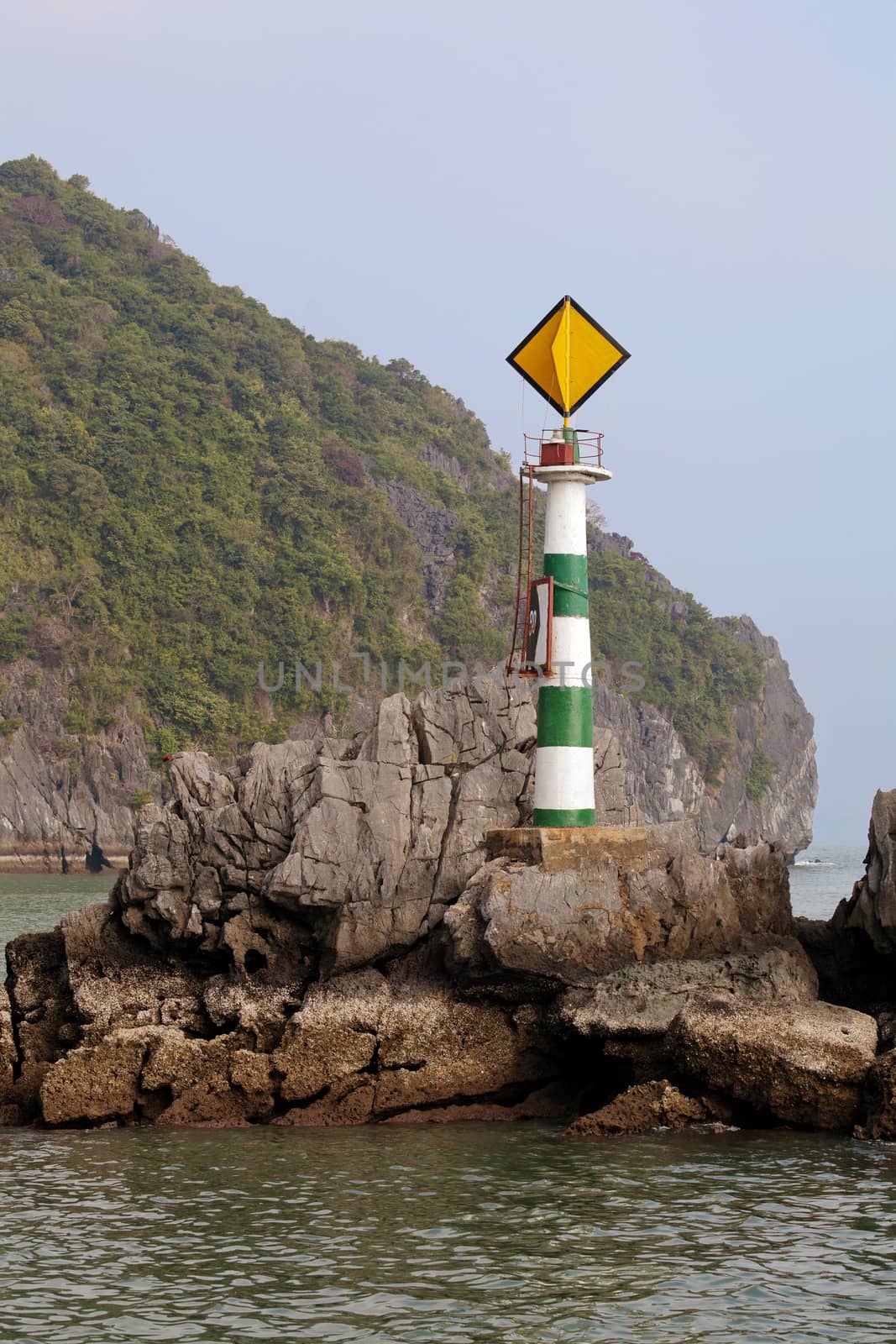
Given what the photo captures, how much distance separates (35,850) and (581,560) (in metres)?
54.5

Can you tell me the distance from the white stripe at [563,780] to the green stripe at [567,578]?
1548 millimetres

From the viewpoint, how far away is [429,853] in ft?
55.2

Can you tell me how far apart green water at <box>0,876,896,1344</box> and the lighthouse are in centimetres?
439

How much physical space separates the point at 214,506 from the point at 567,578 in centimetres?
6613

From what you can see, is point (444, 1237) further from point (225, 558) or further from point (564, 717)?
point (225, 558)

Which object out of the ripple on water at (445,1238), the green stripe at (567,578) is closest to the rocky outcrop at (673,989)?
the ripple on water at (445,1238)

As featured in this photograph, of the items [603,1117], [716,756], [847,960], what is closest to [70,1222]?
[603,1117]

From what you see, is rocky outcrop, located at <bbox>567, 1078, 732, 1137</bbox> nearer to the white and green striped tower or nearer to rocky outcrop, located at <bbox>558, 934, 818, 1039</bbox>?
rocky outcrop, located at <bbox>558, 934, 818, 1039</bbox>

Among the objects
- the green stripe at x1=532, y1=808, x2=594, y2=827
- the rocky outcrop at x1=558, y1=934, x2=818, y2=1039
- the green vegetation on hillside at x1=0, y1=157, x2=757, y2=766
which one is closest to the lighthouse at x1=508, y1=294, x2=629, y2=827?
the green stripe at x1=532, y1=808, x2=594, y2=827

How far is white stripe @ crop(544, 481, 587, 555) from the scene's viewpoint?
17.8 meters

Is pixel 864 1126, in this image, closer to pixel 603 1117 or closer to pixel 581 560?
pixel 603 1117

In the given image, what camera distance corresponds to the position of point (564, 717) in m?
17.5

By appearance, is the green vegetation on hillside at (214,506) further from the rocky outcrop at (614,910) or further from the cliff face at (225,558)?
the rocky outcrop at (614,910)

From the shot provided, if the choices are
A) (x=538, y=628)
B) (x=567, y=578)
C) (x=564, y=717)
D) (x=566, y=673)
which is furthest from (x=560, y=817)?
(x=567, y=578)
